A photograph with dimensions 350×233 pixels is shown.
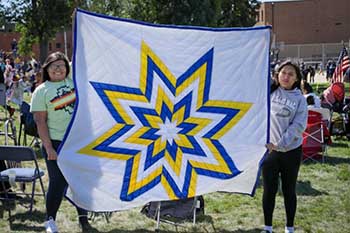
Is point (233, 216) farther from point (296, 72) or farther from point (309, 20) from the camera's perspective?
point (309, 20)

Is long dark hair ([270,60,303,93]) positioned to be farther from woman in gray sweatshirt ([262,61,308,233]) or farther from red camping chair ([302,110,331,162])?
red camping chair ([302,110,331,162])

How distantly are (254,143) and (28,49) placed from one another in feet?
111

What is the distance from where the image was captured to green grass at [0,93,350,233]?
559 centimetres

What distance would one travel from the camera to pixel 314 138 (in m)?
8.95

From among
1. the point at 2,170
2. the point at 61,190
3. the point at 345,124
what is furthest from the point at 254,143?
the point at 345,124

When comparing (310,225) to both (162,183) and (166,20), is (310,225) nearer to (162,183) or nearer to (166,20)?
(162,183)

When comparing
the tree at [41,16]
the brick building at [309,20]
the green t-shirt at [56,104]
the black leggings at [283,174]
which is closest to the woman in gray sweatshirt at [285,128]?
the black leggings at [283,174]

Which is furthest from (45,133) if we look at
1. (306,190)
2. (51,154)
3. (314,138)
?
(314,138)

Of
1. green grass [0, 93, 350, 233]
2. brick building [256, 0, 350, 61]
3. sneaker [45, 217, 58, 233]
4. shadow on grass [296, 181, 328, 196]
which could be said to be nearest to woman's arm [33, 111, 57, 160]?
sneaker [45, 217, 58, 233]

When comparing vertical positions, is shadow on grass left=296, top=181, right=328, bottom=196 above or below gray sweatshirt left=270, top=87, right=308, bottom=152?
below

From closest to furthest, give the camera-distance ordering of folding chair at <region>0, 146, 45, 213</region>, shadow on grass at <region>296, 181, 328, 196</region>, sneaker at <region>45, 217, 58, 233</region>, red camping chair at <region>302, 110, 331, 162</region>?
sneaker at <region>45, 217, 58, 233</region> < folding chair at <region>0, 146, 45, 213</region> < shadow on grass at <region>296, 181, 328, 196</region> < red camping chair at <region>302, 110, 331, 162</region>

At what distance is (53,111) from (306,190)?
3958 millimetres

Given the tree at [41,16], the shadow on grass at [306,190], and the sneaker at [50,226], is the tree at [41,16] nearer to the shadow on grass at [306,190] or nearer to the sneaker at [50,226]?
the shadow on grass at [306,190]

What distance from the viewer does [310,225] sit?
5.71 m
